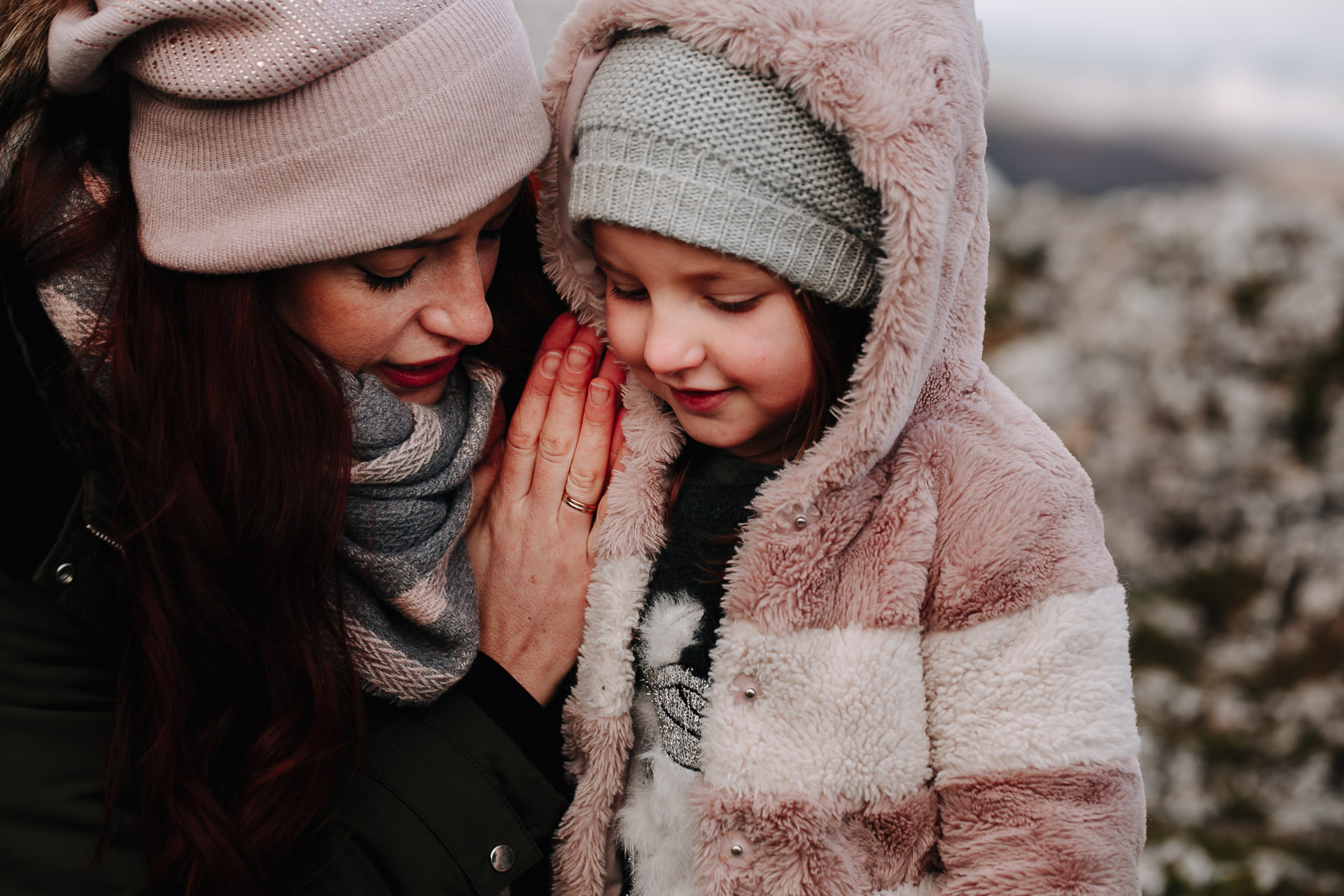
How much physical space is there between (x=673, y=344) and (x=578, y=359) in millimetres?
371

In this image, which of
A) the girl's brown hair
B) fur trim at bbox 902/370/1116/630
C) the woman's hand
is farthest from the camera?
the woman's hand

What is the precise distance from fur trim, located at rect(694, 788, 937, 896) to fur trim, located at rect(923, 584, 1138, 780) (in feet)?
0.47

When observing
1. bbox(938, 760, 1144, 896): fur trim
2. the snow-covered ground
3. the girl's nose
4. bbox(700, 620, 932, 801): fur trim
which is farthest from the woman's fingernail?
the snow-covered ground

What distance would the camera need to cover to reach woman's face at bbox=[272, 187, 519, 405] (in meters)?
1.38

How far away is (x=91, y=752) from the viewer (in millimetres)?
1248

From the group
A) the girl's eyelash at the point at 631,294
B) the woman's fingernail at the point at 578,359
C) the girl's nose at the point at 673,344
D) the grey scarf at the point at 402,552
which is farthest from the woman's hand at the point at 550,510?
the girl's nose at the point at 673,344

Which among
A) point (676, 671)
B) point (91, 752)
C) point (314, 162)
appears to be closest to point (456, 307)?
point (314, 162)

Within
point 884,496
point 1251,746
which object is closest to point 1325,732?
point 1251,746

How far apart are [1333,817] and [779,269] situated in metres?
2.93

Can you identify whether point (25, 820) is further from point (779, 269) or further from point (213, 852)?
point (779, 269)

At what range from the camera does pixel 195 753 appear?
1279 millimetres

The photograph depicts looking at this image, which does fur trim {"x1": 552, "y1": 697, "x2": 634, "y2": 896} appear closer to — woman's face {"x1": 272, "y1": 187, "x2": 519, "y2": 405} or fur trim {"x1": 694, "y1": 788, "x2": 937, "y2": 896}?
fur trim {"x1": 694, "y1": 788, "x2": 937, "y2": 896}

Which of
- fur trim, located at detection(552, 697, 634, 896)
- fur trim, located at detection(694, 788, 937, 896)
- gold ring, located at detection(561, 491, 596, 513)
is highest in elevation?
gold ring, located at detection(561, 491, 596, 513)

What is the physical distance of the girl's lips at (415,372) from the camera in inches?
59.7
